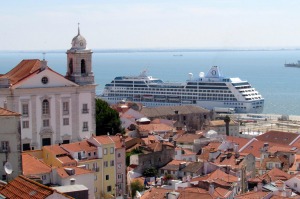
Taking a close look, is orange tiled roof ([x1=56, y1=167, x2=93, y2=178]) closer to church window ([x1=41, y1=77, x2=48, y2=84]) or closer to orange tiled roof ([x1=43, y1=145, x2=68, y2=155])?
orange tiled roof ([x1=43, y1=145, x2=68, y2=155])

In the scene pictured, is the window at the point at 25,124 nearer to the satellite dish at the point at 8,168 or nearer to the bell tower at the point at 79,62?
the bell tower at the point at 79,62

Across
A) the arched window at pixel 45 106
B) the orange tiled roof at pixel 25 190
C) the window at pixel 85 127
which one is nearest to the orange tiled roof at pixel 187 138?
the window at pixel 85 127

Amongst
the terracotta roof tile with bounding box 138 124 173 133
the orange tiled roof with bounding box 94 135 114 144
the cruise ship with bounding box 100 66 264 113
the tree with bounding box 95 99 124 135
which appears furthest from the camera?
the cruise ship with bounding box 100 66 264 113

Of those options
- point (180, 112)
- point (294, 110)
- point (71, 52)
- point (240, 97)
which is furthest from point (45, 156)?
point (294, 110)

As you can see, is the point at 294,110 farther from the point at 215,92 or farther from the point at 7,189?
the point at 7,189

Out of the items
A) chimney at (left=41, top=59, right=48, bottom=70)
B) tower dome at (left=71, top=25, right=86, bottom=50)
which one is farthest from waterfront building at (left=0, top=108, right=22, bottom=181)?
tower dome at (left=71, top=25, right=86, bottom=50)

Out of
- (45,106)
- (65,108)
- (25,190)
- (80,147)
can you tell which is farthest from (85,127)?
(25,190)
